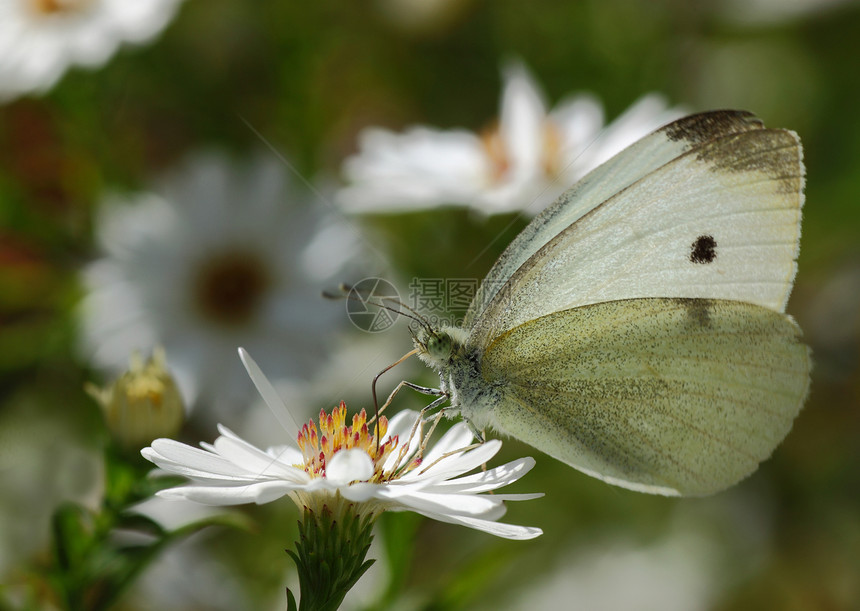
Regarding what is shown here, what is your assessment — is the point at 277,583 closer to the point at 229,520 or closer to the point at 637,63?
the point at 229,520

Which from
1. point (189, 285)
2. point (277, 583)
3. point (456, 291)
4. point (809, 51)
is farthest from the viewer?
point (809, 51)

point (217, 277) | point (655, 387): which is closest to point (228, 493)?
point (655, 387)

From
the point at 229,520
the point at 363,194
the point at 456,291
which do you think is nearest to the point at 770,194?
the point at 456,291

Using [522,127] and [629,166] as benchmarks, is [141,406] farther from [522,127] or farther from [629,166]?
[522,127]

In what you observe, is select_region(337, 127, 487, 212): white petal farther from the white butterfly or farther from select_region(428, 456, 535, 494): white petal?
select_region(428, 456, 535, 494): white petal

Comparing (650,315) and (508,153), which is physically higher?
(508,153)
